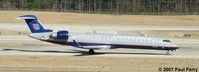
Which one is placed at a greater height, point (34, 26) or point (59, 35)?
point (34, 26)

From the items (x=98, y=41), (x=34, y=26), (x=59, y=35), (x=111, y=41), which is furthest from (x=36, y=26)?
(x=111, y=41)

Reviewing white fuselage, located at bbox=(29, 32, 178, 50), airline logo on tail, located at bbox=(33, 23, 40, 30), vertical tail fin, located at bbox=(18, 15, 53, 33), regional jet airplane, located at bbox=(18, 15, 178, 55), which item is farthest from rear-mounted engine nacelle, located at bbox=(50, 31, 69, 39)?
airline logo on tail, located at bbox=(33, 23, 40, 30)

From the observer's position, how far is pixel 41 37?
5734 cm

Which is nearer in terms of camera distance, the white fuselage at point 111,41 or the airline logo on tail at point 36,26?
the white fuselage at point 111,41

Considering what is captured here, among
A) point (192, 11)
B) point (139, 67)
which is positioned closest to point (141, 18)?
point (192, 11)

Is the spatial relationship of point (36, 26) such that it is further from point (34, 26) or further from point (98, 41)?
point (98, 41)

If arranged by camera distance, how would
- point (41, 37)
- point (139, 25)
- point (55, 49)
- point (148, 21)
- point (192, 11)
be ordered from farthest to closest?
point (192, 11)
point (148, 21)
point (139, 25)
point (55, 49)
point (41, 37)

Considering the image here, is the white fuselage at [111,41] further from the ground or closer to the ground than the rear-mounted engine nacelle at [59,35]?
closer to the ground

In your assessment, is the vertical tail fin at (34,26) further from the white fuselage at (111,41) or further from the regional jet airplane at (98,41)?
the white fuselage at (111,41)

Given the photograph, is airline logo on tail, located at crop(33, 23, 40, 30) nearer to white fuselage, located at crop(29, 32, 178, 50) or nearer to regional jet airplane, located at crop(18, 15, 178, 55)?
regional jet airplane, located at crop(18, 15, 178, 55)

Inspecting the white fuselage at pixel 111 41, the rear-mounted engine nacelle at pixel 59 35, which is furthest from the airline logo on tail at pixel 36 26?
the rear-mounted engine nacelle at pixel 59 35

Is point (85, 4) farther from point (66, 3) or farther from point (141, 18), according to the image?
point (141, 18)

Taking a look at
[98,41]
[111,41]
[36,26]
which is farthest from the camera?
[36,26]

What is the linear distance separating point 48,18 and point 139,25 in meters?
20.4
